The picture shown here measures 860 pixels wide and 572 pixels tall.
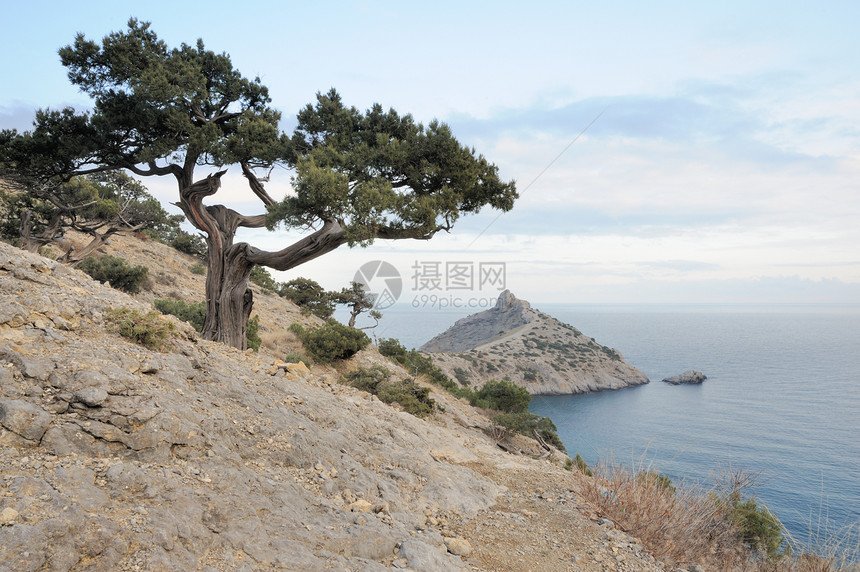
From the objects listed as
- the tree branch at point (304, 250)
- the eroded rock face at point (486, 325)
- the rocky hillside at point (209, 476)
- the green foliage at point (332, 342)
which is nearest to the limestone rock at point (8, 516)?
the rocky hillside at point (209, 476)

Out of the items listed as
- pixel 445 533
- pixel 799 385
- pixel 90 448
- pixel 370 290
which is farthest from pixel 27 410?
pixel 799 385

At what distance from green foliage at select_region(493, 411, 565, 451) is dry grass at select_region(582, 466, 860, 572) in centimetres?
1260

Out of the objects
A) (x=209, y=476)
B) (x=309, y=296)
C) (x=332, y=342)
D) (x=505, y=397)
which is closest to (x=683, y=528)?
(x=209, y=476)

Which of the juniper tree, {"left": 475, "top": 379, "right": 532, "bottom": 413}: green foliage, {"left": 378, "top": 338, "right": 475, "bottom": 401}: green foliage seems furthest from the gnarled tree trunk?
{"left": 475, "top": 379, "right": 532, "bottom": 413}: green foliage

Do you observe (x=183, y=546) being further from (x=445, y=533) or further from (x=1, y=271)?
(x=1, y=271)

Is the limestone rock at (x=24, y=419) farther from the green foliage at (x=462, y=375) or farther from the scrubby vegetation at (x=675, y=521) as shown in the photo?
the green foliage at (x=462, y=375)

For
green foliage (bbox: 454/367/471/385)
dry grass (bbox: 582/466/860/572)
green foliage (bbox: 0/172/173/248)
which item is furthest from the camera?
green foliage (bbox: 454/367/471/385)

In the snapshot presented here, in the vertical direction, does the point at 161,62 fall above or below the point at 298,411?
above

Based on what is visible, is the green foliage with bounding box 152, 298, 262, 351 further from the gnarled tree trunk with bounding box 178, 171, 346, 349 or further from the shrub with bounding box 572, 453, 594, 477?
the shrub with bounding box 572, 453, 594, 477

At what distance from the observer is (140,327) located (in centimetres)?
621

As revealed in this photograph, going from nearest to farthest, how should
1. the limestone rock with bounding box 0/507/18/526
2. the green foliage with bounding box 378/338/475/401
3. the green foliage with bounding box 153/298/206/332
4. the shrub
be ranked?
the limestone rock with bounding box 0/507/18/526, the shrub, the green foliage with bounding box 153/298/206/332, the green foliage with bounding box 378/338/475/401

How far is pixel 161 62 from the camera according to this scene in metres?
12.1

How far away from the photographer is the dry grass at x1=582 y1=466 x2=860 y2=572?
5543 mm

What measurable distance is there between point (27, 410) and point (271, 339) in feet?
47.6
